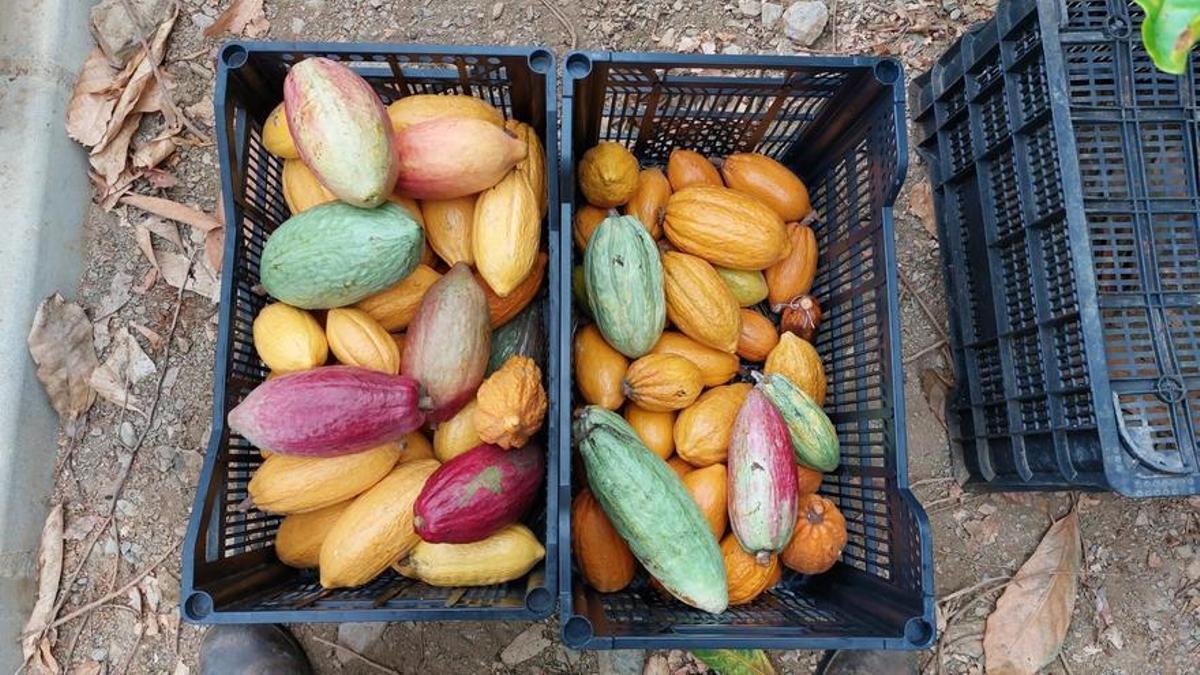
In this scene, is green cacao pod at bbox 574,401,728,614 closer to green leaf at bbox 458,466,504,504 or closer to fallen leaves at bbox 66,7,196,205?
green leaf at bbox 458,466,504,504

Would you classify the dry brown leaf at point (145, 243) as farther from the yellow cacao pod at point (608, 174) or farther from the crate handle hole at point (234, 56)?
the yellow cacao pod at point (608, 174)

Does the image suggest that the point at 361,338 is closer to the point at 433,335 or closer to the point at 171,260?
the point at 433,335

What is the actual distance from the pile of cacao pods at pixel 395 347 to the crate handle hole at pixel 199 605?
197 millimetres

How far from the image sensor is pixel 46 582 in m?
2.13

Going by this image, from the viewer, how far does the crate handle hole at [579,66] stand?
1523 millimetres

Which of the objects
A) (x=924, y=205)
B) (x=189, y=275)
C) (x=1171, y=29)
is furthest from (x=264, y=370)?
(x=924, y=205)

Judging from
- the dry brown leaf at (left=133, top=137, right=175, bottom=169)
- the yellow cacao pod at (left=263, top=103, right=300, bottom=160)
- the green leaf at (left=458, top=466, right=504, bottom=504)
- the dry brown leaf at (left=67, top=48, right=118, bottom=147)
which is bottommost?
the green leaf at (left=458, top=466, right=504, bottom=504)

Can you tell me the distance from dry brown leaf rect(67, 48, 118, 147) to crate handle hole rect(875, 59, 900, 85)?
2.01 meters

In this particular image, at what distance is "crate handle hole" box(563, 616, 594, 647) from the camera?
1355 mm

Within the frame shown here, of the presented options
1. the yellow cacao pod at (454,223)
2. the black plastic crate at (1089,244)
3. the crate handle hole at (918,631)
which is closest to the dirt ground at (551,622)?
the black plastic crate at (1089,244)

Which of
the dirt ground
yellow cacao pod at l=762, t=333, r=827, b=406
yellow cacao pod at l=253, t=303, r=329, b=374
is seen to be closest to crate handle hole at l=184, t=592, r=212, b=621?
yellow cacao pod at l=253, t=303, r=329, b=374

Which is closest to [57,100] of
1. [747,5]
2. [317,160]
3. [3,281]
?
[3,281]

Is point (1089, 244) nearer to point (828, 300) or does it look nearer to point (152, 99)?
point (828, 300)

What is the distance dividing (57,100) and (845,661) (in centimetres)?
262
